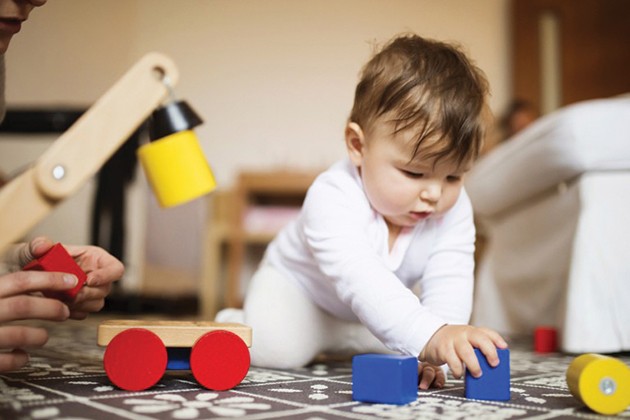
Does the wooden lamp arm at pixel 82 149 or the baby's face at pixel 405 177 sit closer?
the wooden lamp arm at pixel 82 149

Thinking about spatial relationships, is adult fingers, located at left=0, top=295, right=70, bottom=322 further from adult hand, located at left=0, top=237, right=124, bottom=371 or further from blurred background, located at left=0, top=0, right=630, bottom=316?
blurred background, located at left=0, top=0, right=630, bottom=316

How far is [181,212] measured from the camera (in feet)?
9.45

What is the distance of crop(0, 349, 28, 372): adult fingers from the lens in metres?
0.60

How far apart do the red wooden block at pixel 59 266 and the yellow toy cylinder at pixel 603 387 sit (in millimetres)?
508

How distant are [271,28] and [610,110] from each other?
89.5 inches

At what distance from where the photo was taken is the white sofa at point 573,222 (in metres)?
1.10

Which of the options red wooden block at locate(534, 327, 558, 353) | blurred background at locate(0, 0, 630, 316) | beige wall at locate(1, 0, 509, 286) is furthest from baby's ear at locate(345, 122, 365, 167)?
beige wall at locate(1, 0, 509, 286)

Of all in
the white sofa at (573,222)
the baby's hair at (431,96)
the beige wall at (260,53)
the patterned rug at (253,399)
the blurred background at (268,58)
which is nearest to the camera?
the patterned rug at (253,399)

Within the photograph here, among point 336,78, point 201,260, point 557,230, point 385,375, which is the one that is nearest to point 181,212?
point 201,260

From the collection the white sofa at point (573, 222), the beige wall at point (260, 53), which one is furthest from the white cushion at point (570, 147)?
the beige wall at point (260, 53)

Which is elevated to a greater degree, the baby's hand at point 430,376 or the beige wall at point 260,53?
the beige wall at point 260,53

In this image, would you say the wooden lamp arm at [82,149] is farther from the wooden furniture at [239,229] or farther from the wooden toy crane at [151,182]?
the wooden furniture at [239,229]

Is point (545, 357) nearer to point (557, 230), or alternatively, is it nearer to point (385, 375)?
point (557, 230)

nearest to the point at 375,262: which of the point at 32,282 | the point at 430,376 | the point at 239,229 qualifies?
the point at 430,376
